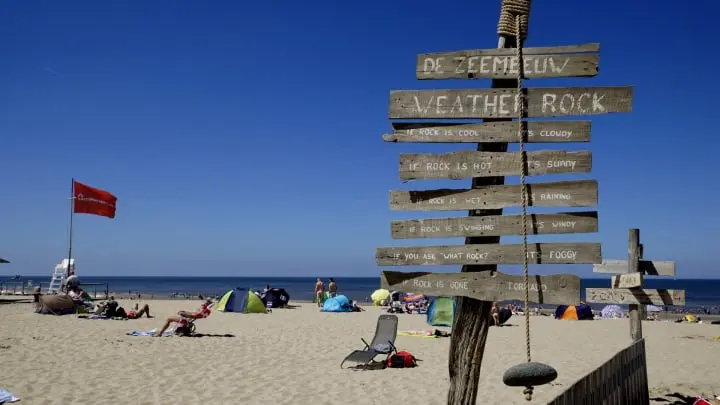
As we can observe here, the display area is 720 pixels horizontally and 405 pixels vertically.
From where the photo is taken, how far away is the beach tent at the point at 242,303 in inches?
912

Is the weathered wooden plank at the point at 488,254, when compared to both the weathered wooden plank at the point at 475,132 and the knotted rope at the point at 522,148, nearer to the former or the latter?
the knotted rope at the point at 522,148

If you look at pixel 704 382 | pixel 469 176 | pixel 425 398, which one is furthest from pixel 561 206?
pixel 704 382

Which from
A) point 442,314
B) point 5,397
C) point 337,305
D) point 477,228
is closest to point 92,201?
point 337,305

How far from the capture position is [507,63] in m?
3.59

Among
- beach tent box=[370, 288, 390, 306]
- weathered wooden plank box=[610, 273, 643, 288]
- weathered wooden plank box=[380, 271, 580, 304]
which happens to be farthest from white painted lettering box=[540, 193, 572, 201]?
beach tent box=[370, 288, 390, 306]

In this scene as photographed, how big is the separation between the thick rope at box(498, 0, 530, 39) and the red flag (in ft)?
91.8

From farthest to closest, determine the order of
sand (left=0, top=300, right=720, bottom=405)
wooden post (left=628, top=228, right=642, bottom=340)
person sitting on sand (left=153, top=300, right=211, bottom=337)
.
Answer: person sitting on sand (left=153, top=300, right=211, bottom=337) < wooden post (left=628, top=228, right=642, bottom=340) < sand (left=0, top=300, right=720, bottom=405)

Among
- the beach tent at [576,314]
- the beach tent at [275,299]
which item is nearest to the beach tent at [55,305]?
the beach tent at [275,299]

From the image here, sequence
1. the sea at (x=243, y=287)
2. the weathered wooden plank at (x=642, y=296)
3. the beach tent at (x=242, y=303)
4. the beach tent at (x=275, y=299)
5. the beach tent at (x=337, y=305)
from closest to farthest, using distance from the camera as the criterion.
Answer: the weathered wooden plank at (x=642, y=296) → the beach tent at (x=242, y=303) → the beach tent at (x=337, y=305) → the beach tent at (x=275, y=299) → the sea at (x=243, y=287)

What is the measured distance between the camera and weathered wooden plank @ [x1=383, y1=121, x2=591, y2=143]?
3.49 meters

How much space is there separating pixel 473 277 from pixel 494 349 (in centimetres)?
1035

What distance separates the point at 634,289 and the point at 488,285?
591cm

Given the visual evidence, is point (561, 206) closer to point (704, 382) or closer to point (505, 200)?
point (505, 200)

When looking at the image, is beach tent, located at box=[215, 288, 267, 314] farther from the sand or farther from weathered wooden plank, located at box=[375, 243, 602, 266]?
weathered wooden plank, located at box=[375, 243, 602, 266]
